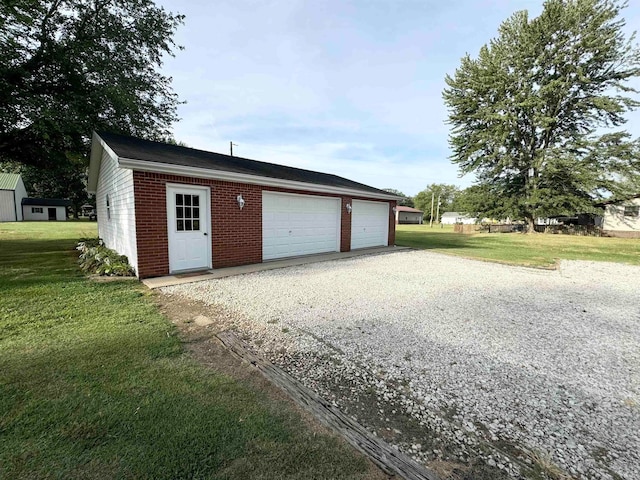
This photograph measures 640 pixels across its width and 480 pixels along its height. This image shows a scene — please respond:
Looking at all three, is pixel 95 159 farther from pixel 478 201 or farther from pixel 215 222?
pixel 478 201

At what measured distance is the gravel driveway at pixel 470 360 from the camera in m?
1.87

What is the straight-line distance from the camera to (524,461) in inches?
68.7

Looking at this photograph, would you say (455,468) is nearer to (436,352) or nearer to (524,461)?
(524,461)

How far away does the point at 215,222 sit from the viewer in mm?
7070

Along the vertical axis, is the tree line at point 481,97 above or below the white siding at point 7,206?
above

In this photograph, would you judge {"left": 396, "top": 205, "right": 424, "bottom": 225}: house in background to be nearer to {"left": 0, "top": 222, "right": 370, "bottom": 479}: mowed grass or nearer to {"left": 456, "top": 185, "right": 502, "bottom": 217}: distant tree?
{"left": 456, "top": 185, "right": 502, "bottom": 217}: distant tree

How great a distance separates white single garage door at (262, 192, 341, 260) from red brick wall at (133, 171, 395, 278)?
0.26m

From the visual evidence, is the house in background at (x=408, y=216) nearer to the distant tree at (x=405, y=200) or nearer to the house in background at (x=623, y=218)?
the distant tree at (x=405, y=200)

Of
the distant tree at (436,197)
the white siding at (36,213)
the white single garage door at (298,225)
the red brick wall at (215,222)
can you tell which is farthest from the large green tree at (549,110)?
the white siding at (36,213)

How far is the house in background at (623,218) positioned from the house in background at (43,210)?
195 feet

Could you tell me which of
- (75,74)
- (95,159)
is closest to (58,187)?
(75,74)

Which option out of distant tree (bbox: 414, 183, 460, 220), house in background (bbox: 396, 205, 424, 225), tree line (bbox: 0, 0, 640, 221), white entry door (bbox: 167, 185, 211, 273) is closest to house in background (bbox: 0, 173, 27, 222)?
tree line (bbox: 0, 0, 640, 221)

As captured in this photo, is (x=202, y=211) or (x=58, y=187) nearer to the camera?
(x=202, y=211)

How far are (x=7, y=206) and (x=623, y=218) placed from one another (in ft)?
196
